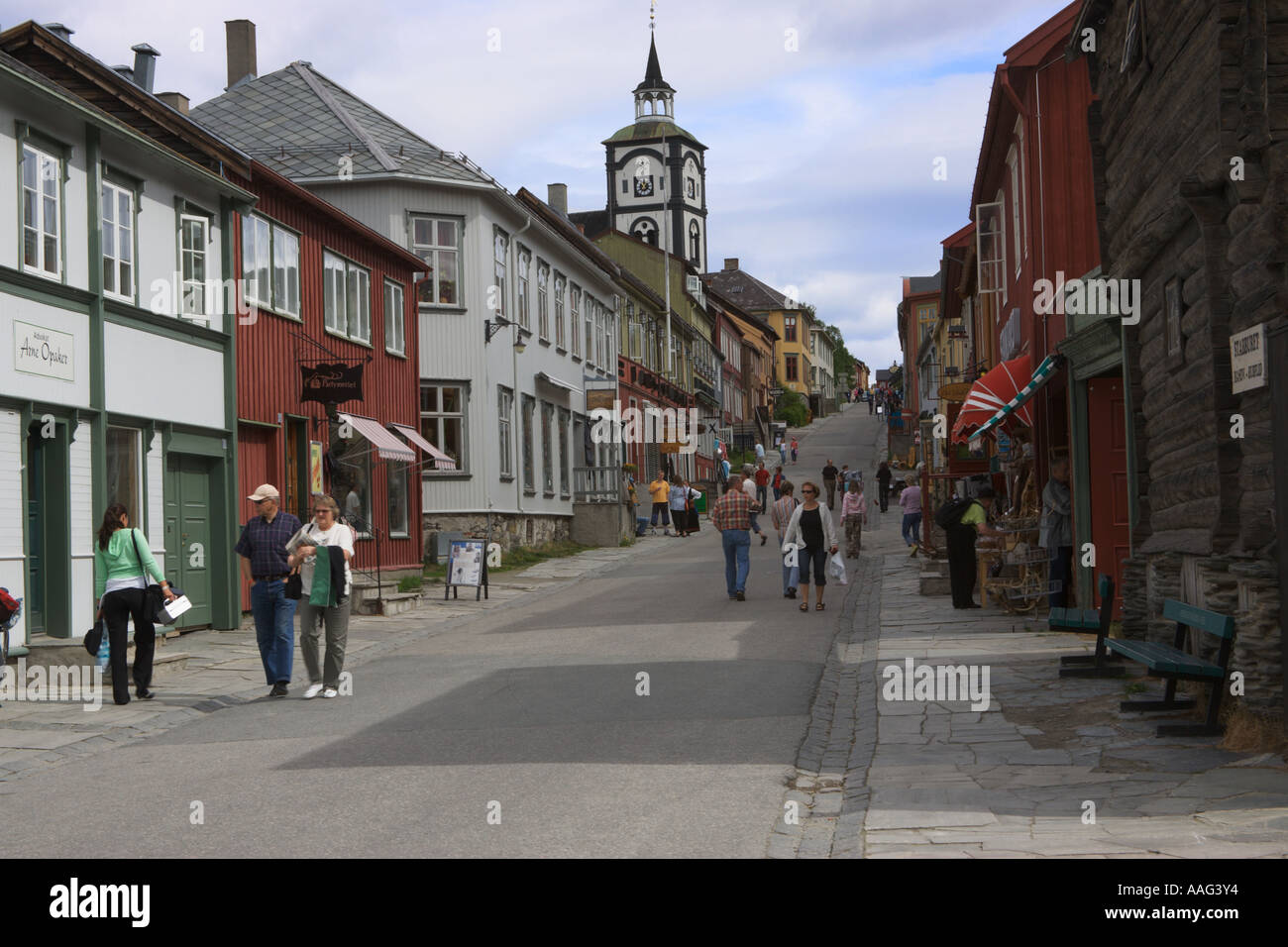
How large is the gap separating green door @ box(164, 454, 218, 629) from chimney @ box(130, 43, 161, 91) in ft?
24.0

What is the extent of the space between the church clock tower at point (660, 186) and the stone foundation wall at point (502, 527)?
64.2 meters

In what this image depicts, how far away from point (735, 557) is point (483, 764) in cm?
1160

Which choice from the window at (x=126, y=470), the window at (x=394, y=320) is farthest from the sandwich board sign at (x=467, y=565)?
the window at (x=126, y=470)

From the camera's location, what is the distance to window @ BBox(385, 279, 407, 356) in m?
27.6

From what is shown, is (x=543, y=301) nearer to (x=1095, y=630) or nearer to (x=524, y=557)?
(x=524, y=557)

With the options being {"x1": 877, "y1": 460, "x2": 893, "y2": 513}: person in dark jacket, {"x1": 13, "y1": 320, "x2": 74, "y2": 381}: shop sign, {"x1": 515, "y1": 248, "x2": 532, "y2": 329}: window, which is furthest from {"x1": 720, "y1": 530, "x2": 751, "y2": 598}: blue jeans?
{"x1": 877, "y1": 460, "x2": 893, "y2": 513}: person in dark jacket

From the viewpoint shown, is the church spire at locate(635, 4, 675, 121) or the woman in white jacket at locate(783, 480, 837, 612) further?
the church spire at locate(635, 4, 675, 121)

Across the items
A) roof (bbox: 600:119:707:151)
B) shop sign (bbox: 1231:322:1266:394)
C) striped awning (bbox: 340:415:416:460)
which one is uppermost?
roof (bbox: 600:119:707:151)

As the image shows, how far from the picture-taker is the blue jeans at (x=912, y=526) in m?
29.9

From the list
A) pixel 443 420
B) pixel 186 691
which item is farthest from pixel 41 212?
pixel 443 420

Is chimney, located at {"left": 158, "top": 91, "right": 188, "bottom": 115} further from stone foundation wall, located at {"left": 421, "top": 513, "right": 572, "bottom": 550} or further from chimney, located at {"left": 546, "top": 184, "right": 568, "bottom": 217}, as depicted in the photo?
chimney, located at {"left": 546, "top": 184, "right": 568, "bottom": 217}

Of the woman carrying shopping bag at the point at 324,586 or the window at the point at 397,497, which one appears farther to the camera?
the window at the point at 397,497

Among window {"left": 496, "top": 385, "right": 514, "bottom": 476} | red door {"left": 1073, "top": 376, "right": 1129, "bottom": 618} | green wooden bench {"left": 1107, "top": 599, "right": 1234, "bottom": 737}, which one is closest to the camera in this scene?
green wooden bench {"left": 1107, "top": 599, "right": 1234, "bottom": 737}

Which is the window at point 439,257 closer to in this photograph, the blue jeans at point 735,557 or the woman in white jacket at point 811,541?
the blue jeans at point 735,557
